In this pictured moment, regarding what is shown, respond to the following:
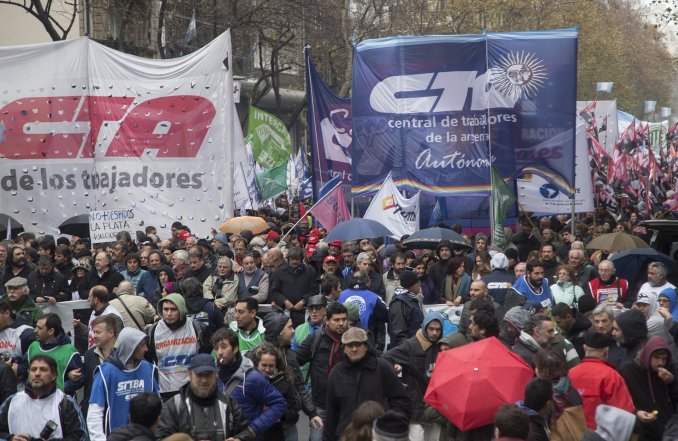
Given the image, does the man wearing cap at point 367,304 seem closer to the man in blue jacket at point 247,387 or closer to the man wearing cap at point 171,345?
the man wearing cap at point 171,345

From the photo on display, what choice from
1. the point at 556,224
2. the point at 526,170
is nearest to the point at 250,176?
the point at 556,224

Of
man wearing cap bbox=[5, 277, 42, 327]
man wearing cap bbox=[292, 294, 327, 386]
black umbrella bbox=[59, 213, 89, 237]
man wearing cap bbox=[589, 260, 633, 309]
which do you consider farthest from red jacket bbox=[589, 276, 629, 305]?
black umbrella bbox=[59, 213, 89, 237]

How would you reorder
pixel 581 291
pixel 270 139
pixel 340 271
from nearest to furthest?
pixel 581 291 < pixel 340 271 < pixel 270 139

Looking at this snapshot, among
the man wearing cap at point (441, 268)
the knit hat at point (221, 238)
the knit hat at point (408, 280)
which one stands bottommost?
the knit hat at point (221, 238)

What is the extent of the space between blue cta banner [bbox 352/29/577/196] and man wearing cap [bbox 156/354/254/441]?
10.9 m

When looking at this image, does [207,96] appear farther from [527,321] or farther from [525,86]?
[527,321]

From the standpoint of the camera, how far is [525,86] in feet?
56.0

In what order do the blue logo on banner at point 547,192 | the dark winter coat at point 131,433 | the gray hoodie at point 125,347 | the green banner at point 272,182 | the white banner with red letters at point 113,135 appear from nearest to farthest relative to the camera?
the dark winter coat at point 131,433, the gray hoodie at point 125,347, the white banner with red letters at point 113,135, the blue logo on banner at point 547,192, the green banner at point 272,182

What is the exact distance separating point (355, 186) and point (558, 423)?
1154cm

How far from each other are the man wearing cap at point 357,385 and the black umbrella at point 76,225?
32.5 ft

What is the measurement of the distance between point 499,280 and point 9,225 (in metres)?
7.69

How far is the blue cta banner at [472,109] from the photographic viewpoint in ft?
56.0

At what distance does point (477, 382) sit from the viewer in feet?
21.8

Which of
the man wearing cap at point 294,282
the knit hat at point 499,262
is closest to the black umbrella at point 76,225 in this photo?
the man wearing cap at point 294,282
